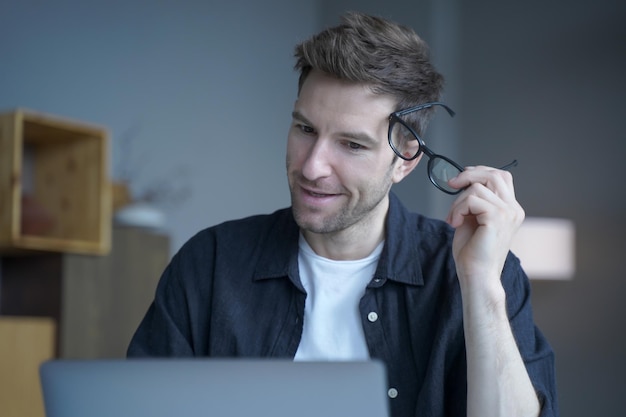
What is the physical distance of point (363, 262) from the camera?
1904 mm

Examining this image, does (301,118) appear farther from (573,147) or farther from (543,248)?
(573,147)

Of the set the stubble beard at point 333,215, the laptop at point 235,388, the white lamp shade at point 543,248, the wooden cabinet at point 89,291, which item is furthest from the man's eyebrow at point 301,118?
the white lamp shade at point 543,248

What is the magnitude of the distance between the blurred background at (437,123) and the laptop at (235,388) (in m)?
3.13

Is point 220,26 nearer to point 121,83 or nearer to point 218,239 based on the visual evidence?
point 121,83

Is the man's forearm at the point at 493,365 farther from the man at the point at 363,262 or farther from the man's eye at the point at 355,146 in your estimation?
the man's eye at the point at 355,146

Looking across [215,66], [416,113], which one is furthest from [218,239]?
[215,66]

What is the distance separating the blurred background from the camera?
409 centimetres

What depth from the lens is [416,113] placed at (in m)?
1.96

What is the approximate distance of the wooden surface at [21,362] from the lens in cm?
345

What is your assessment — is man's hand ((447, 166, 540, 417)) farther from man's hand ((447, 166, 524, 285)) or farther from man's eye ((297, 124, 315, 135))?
man's eye ((297, 124, 315, 135))

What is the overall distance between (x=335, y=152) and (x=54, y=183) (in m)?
2.42

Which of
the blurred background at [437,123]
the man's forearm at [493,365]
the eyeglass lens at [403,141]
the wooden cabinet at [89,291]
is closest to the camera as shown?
the man's forearm at [493,365]

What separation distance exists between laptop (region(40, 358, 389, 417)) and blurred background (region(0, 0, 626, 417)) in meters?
3.13

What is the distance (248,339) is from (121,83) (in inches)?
110
